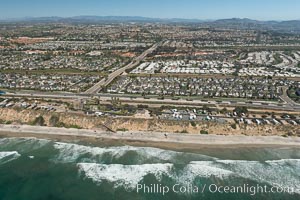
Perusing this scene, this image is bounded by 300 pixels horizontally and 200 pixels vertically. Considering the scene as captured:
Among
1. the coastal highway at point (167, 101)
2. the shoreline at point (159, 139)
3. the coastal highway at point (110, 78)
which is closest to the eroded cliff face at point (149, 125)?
the shoreline at point (159, 139)

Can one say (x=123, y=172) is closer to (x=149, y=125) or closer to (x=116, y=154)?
(x=116, y=154)

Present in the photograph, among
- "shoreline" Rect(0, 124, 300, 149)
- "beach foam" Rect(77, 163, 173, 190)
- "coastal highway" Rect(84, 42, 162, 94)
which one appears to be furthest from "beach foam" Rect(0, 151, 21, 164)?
"coastal highway" Rect(84, 42, 162, 94)

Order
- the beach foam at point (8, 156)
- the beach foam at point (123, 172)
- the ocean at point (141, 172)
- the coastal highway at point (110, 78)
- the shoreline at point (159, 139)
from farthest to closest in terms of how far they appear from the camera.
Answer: the coastal highway at point (110, 78), the shoreline at point (159, 139), the beach foam at point (8, 156), the beach foam at point (123, 172), the ocean at point (141, 172)

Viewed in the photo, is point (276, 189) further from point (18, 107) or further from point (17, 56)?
point (17, 56)

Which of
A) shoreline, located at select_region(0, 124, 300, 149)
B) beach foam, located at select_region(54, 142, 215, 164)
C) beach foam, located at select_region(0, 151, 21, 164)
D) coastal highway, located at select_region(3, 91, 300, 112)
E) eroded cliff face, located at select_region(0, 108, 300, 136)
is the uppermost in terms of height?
coastal highway, located at select_region(3, 91, 300, 112)

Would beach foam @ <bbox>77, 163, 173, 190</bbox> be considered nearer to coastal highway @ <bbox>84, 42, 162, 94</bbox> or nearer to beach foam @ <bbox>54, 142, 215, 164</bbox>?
beach foam @ <bbox>54, 142, 215, 164</bbox>

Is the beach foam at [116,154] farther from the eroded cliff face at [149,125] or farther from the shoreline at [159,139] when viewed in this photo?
the eroded cliff face at [149,125]
